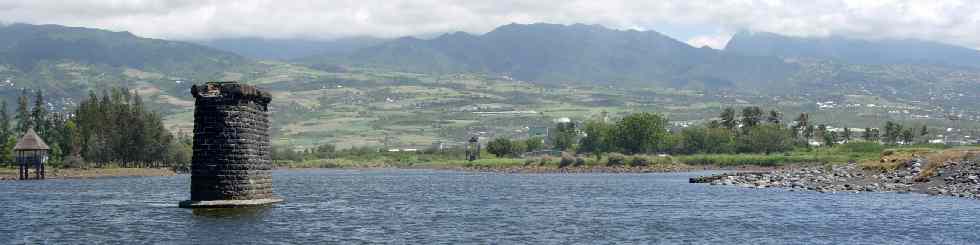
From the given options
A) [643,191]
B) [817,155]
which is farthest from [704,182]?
[817,155]

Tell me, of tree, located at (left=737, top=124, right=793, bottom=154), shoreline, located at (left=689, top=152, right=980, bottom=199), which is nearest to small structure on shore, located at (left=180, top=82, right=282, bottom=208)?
shoreline, located at (left=689, top=152, right=980, bottom=199)

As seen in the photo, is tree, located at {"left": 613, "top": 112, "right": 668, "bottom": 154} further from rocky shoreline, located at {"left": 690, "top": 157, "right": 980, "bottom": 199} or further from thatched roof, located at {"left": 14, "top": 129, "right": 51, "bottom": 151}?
thatched roof, located at {"left": 14, "top": 129, "right": 51, "bottom": 151}

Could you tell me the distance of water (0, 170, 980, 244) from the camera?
1829 inches

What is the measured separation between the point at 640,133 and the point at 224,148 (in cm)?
14596

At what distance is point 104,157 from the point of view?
507 ft

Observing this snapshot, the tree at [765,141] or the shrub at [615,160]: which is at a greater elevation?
the tree at [765,141]

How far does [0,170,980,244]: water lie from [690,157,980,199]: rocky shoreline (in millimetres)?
3361

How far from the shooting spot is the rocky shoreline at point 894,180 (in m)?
71.2

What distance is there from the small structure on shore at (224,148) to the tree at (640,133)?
143714mm

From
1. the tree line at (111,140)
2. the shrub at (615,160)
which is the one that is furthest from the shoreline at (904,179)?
the tree line at (111,140)

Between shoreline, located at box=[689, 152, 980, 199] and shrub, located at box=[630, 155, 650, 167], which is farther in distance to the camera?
shrub, located at box=[630, 155, 650, 167]

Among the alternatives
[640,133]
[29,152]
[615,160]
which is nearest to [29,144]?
[29,152]

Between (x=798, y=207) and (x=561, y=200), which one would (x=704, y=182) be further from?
(x=798, y=207)

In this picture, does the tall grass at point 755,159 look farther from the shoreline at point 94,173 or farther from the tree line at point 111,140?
the shoreline at point 94,173
